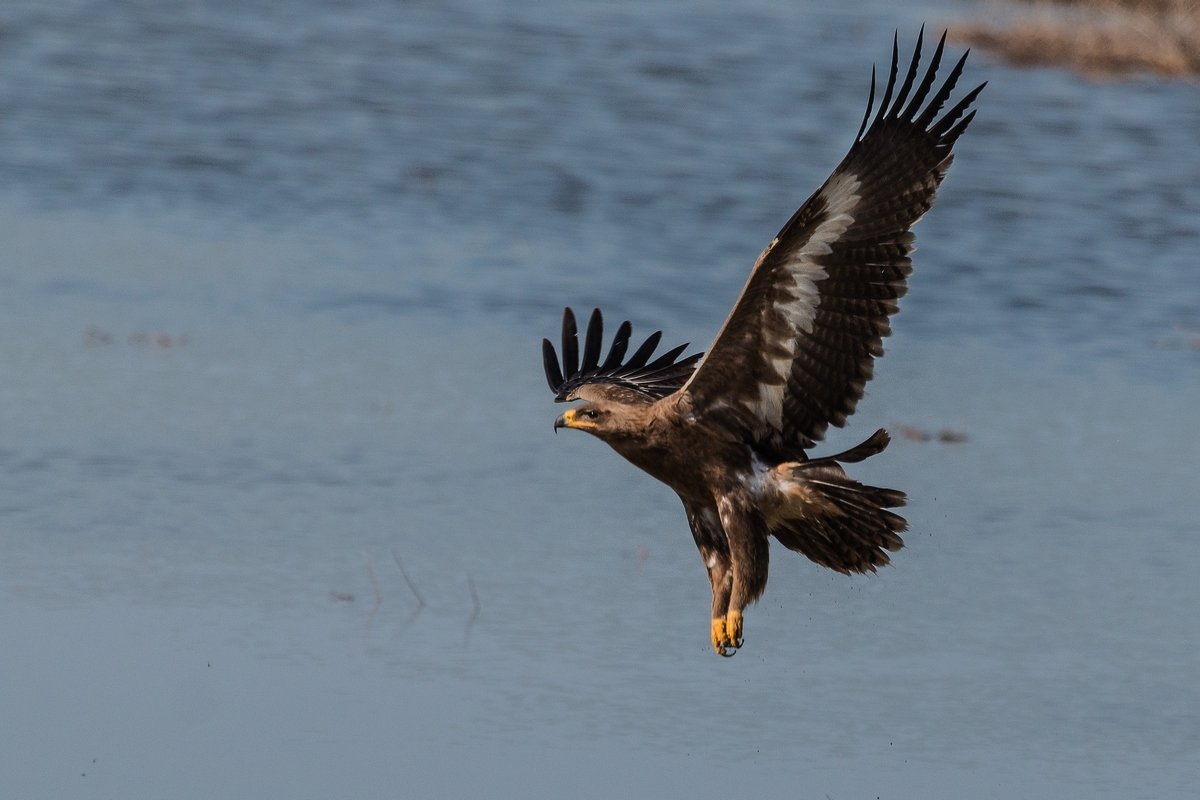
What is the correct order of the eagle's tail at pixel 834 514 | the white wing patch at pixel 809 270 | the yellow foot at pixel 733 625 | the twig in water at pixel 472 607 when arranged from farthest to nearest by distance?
1. the twig in water at pixel 472 607
2. the yellow foot at pixel 733 625
3. the eagle's tail at pixel 834 514
4. the white wing patch at pixel 809 270

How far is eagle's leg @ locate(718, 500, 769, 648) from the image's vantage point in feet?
21.4

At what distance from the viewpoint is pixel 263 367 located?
10.5 m

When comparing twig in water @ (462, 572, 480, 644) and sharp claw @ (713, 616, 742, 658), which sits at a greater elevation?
sharp claw @ (713, 616, 742, 658)

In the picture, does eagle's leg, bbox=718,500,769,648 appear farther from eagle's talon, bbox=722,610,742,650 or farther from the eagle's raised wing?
the eagle's raised wing

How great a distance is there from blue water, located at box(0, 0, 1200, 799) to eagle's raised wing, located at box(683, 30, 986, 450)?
1.06 metres

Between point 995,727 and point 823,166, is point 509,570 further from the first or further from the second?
point 823,166

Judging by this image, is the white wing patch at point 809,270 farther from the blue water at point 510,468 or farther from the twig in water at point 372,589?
the twig in water at point 372,589

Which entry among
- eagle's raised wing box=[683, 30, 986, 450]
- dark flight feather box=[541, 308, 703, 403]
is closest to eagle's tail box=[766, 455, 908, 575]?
eagle's raised wing box=[683, 30, 986, 450]

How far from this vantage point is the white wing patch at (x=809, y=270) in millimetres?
6160

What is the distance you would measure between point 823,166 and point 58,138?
519 centimetres

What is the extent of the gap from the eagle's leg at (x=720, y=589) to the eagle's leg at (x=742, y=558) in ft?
0.07

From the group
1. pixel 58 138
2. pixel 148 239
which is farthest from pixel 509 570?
pixel 58 138

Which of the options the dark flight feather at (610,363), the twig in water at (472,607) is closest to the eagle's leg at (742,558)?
the dark flight feather at (610,363)

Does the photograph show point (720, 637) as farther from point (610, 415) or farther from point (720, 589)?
point (610, 415)
